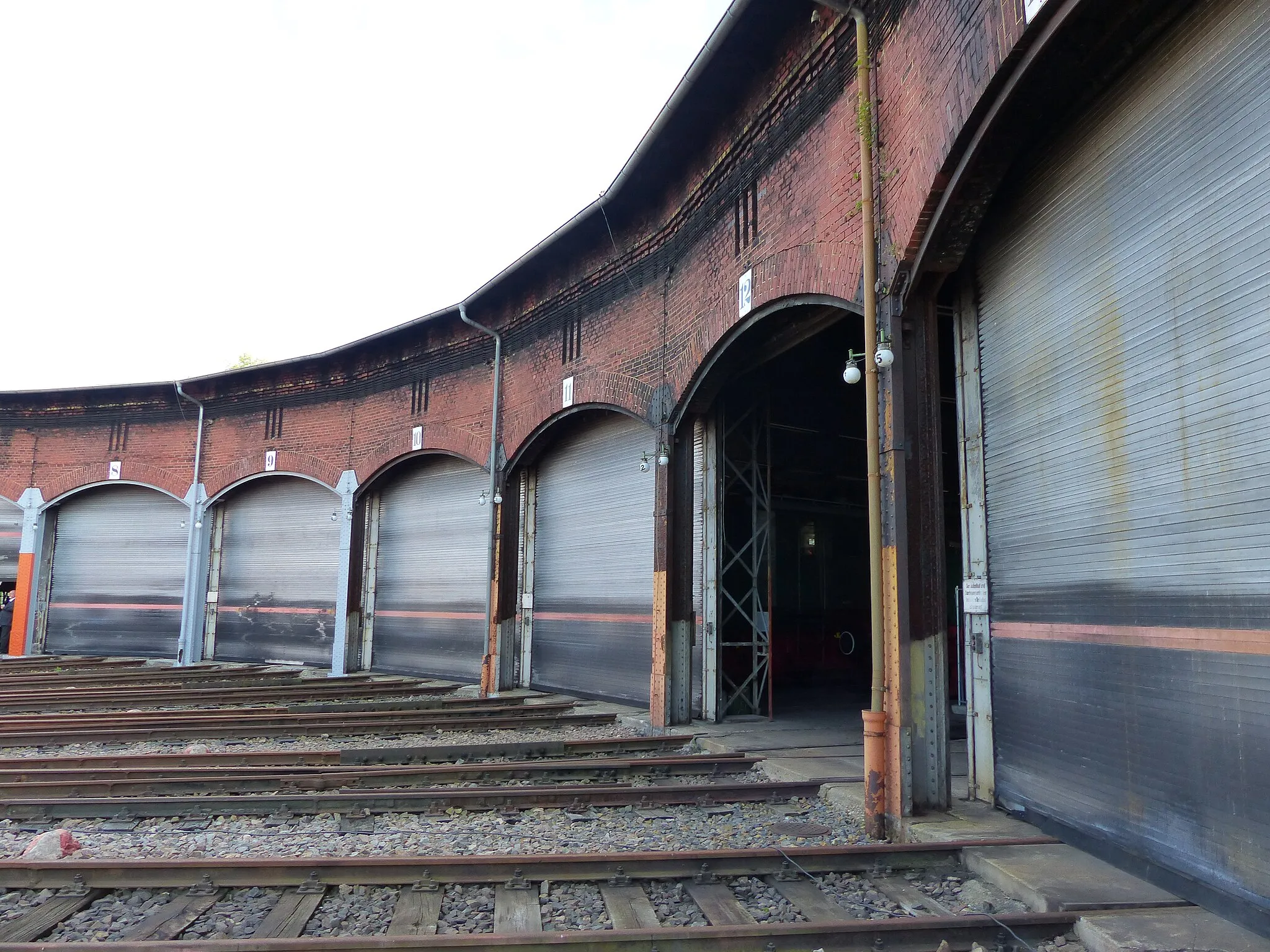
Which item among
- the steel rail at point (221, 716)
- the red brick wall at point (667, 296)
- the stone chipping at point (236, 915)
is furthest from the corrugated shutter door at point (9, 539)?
the stone chipping at point (236, 915)

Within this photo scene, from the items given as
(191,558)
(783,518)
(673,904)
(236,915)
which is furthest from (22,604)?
(673,904)

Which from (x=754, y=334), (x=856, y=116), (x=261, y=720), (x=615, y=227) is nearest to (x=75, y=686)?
(x=261, y=720)

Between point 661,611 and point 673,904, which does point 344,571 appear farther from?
point 673,904

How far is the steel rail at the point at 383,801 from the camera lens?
268 inches

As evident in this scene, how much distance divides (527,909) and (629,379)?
859 cm

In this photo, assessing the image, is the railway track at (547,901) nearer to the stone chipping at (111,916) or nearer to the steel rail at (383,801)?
the stone chipping at (111,916)

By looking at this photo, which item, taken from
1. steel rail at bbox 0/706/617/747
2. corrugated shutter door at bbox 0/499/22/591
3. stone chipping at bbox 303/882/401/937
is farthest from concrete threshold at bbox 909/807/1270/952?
corrugated shutter door at bbox 0/499/22/591

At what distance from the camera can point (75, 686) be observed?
572 inches

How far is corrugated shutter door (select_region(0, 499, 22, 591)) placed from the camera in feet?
73.3

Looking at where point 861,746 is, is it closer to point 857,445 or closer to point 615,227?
point 857,445

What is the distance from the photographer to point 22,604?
21578 mm

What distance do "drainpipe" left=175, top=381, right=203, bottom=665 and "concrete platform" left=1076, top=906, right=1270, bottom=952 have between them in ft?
67.3

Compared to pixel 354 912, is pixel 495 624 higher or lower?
higher

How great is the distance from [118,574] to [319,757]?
1655cm
